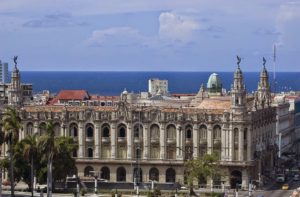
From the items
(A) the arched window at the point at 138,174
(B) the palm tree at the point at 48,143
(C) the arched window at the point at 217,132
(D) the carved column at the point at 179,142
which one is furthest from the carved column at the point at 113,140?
(B) the palm tree at the point at 48,143

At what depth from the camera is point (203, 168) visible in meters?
156

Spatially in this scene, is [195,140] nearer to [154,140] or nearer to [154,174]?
[154,140]

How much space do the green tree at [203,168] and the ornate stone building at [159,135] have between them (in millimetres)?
5294

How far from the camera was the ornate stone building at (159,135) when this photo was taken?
541 ft

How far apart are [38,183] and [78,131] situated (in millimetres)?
15757

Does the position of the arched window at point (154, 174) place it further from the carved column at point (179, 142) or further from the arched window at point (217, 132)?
the arched window at point (217, 132)

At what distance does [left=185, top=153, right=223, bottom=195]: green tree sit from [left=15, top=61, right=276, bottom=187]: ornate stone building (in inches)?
208

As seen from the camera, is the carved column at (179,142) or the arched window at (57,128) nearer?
the carved column at (179,142)

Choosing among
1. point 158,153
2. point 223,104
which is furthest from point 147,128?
point 223,104

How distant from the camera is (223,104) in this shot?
17412 cm

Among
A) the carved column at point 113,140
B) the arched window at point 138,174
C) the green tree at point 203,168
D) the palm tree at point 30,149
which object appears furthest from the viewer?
the carved column at point 113,140

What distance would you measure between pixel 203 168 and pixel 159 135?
50.1ft

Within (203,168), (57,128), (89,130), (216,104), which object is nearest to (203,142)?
(216,104)

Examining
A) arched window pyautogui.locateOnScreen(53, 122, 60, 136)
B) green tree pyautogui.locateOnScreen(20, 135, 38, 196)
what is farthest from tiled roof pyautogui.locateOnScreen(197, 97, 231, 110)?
green tree pyautogui.locateOnScreen(20, 135, 38, 196)
